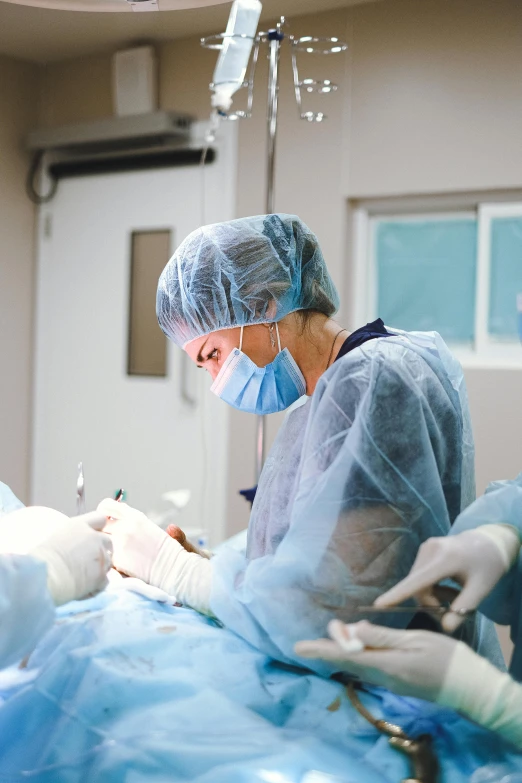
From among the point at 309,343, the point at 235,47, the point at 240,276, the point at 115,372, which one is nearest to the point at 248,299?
the point at 240,276

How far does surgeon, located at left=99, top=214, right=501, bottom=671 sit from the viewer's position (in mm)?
1037

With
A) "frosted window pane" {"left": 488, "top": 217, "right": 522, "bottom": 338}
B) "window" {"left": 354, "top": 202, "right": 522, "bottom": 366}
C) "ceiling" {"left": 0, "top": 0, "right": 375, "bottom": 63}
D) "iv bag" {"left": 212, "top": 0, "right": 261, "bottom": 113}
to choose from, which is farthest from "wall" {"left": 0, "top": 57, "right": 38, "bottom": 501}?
"frosted window pane" {"left": 488, "top": 217, "right": 522, "bottom": 338}

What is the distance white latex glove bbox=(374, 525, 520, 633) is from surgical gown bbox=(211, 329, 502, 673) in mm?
43

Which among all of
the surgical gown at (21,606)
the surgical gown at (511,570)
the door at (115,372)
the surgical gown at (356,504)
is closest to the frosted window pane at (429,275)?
the door at (115,372)

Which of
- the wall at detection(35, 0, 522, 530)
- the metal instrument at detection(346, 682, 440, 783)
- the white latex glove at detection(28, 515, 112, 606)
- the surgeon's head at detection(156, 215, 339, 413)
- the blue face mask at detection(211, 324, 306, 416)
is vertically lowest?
the metal instrument at detection(346, 682, 440, 783)

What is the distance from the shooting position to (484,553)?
0.98 m

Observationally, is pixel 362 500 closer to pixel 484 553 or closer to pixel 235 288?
pixel 484 553

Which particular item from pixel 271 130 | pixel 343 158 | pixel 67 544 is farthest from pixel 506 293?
pixel 67 544

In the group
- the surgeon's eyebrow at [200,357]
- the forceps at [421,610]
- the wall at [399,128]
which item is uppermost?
the wall at [399,128]

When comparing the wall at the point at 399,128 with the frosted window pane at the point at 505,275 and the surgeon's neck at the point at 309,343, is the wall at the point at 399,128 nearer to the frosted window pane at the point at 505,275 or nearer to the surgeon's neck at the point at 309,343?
the frosted window pane at the point at 505,275

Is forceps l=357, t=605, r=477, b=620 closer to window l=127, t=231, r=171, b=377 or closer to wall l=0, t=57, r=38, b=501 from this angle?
window l=127, t=231, r=171, b=377

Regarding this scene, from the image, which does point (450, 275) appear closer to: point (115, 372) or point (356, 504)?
point (115, 372)

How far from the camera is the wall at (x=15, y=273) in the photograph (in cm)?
360

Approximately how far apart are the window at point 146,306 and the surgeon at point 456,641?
2.46 metres
